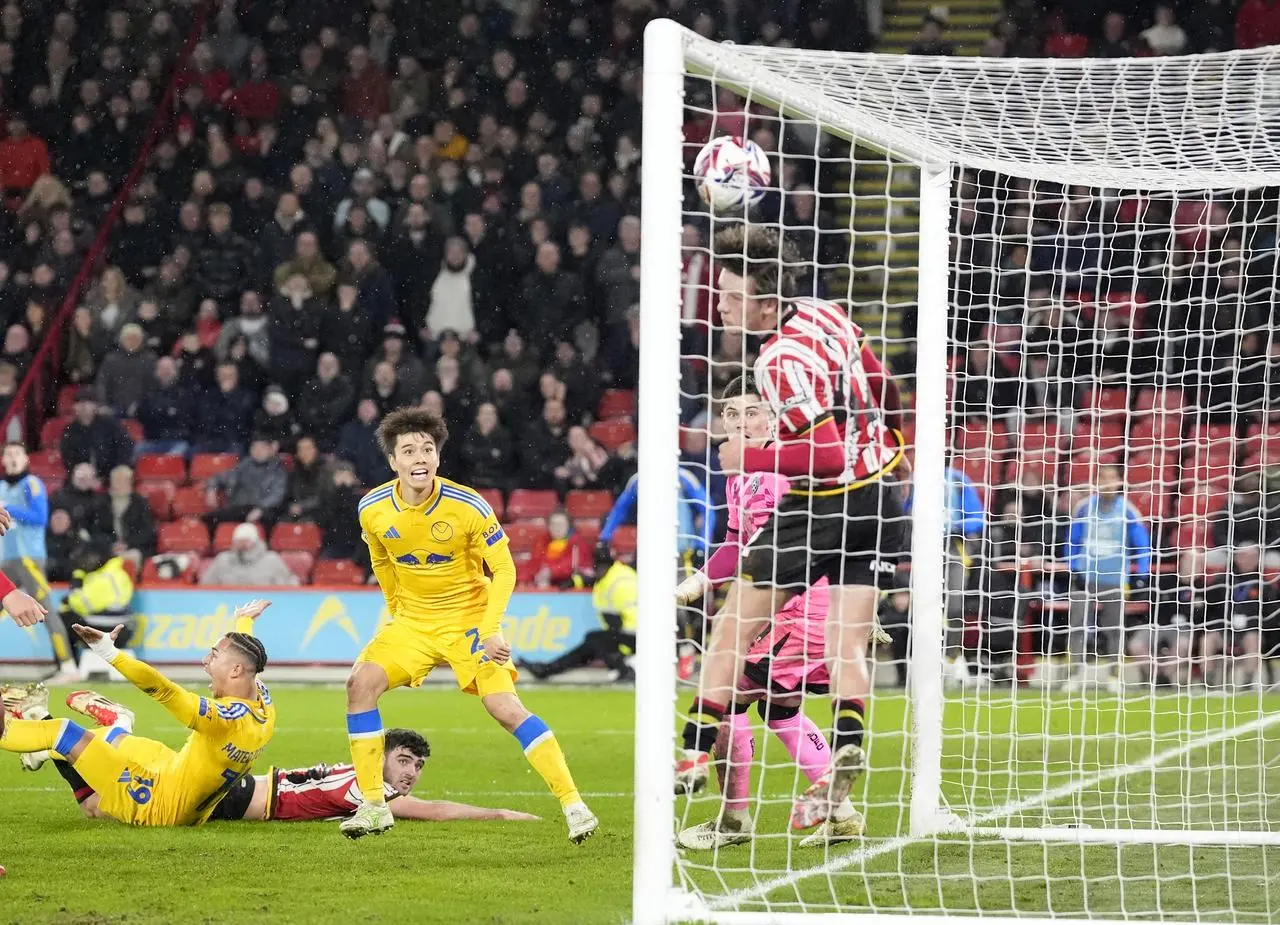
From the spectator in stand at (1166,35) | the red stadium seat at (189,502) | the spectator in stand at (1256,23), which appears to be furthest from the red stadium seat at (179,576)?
the spectator in stand at (1256,23)

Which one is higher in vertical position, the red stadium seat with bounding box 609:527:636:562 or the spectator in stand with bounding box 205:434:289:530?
the spectator in stand with bounding box 205:434:289:530

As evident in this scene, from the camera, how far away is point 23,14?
16547mm

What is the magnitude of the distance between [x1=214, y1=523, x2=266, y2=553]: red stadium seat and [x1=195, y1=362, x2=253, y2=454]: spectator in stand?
0.97 metres

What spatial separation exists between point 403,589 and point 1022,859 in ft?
7.69

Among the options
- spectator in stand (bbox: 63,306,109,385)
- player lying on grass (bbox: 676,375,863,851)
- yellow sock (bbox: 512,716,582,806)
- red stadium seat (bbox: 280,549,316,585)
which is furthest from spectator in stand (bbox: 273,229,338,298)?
yellow sock (bbox: 512,716,582,806)

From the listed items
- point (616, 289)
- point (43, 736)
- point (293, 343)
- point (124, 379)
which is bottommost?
point (43, 736)

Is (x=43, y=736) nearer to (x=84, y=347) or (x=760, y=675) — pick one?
(x=760, y=675)

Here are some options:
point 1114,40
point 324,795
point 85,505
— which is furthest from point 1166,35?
point 324,795

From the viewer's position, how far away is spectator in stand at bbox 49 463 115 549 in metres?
13.0

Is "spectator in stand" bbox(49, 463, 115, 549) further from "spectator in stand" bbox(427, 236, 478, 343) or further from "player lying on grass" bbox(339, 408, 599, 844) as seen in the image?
"player lying on grass" bbox(339, 408, 599, 844)

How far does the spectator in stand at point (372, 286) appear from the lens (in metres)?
14.3

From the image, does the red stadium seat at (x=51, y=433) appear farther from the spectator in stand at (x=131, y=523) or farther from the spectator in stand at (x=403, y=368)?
the spectator in stand at (x=403, y=368)

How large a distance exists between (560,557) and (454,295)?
299cm

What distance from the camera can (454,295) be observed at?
1448cm
